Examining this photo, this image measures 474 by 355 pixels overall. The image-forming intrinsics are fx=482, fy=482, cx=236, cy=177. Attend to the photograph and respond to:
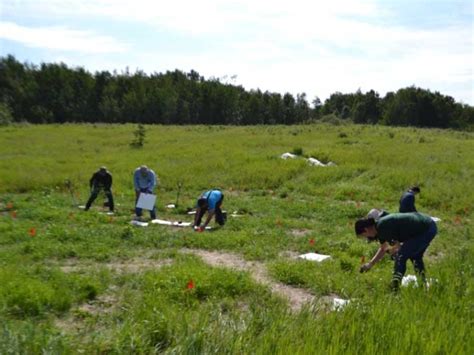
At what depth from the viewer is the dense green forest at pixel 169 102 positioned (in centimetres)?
7012

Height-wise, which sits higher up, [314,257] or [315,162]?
[315,162]

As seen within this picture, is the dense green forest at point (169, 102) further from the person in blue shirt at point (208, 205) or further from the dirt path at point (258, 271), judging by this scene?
the dirt path at point (258, 271)

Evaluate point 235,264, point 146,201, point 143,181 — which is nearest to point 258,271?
point 235,264

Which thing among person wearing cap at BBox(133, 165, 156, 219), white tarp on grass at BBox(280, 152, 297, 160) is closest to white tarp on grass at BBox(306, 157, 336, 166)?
white tarp on grass at BBox(280, 152, 297, 160)

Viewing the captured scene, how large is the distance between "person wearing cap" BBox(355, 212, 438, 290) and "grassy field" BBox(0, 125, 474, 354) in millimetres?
361

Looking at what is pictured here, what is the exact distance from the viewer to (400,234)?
6672 millimetres

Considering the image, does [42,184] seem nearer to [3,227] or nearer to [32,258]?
[3,227]

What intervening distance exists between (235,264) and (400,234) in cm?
351

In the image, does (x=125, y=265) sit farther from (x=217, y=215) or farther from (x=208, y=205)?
(x=217, y=215)

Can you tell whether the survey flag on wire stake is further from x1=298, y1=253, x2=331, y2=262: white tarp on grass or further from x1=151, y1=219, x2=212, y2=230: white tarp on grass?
x1=298, y1=253, x2=331, y2=262: white tarp on grass

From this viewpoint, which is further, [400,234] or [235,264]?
[235,264]

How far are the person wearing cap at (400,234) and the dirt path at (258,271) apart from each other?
1109 mm

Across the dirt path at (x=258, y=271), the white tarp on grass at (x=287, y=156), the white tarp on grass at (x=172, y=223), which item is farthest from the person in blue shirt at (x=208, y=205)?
the white tarp on grass at (x=287, y=156)

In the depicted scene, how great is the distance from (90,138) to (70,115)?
35.4m
